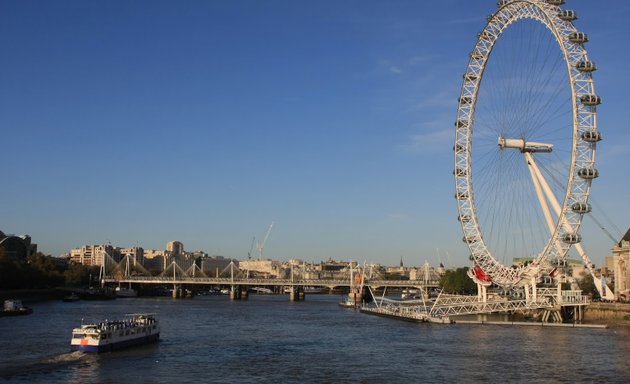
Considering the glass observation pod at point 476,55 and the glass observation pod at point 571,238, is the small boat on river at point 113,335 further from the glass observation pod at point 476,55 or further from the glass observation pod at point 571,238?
the glass observation pod at point 476,55

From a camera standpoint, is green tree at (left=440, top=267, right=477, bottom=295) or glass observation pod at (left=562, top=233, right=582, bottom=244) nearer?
glass observation pod at (left=562, top=233, right=582, bottom=244)

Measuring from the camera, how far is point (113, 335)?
151 ft

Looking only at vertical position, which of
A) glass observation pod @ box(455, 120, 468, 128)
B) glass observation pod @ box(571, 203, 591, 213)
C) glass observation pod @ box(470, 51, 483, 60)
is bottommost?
glass observation pod @ box(571, 203, 591, 213)

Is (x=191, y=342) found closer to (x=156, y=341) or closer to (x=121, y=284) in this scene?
(x=156, y=341)

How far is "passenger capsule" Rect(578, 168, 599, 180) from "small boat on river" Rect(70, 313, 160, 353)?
35.0 meters

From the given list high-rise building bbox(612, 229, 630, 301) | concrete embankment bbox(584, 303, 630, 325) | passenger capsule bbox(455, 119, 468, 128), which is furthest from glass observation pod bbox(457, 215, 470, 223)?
high-rise building bbox(612, 229, 630, 301)

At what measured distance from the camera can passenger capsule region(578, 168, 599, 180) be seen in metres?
57.7

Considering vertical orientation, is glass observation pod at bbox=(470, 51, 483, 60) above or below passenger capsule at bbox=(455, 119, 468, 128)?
above

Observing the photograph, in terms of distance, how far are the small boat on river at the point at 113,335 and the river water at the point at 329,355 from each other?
696mm

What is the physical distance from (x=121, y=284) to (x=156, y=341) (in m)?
125

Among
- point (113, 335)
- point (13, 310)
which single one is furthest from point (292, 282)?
point (113, 335)

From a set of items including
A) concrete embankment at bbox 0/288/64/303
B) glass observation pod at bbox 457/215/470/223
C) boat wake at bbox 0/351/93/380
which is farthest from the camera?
concrete embankment at bbox 0/288/64/303

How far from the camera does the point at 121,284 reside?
17162 centimetres

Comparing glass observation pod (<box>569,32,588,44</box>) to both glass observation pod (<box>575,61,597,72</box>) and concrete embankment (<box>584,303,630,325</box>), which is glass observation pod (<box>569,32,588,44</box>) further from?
concrete embankment (<box>584,303,630,325</box>)
